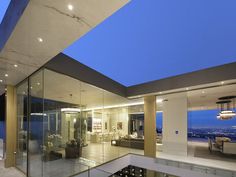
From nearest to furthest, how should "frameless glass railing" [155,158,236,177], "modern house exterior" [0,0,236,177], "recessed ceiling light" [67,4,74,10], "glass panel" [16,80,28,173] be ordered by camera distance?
"recessed ceiling light" [67,4,74,10] < "modern house exterior" [0,0,236,177] < "glass panel" [16,80,28,173] < "frameless glass railing" [155,158,236,177]

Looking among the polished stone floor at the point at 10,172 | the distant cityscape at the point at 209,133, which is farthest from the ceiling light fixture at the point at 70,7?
the distant cityscape at the point at 209,133

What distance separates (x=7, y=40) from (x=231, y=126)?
1838 cm

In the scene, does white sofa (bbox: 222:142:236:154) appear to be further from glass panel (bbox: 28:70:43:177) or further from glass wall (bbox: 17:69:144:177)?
glass panel (bbox: 28:70:43:177)

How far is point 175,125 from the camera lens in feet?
30.1

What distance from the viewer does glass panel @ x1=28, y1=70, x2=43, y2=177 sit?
4980mm

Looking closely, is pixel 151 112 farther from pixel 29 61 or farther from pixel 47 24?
pixel 47 24

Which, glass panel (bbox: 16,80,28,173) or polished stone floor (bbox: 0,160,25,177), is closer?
polished stone floor (bbox: 0,160,25,177)

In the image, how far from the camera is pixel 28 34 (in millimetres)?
2891

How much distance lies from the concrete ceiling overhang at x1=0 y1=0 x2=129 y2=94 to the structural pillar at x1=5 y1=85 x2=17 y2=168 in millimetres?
2774

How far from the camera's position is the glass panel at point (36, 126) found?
4.98 m

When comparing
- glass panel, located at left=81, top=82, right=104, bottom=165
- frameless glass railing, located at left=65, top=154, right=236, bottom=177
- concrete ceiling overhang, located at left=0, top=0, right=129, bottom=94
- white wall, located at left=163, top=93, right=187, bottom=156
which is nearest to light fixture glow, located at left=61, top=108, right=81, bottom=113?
glass panel, located at left=81, top=82, right=104, bottom=165

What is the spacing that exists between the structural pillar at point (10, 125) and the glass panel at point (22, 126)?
17 cm

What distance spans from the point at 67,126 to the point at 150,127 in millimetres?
4202

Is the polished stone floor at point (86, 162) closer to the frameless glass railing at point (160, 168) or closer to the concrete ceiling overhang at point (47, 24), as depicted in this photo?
the frameless glass railing at point (160, 168)
